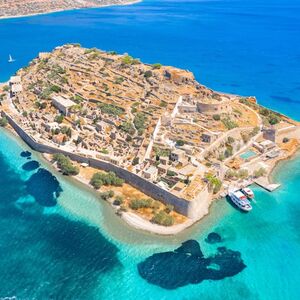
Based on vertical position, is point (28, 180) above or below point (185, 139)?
below

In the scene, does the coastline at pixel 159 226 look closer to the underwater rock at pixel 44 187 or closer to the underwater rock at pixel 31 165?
the underwater rock at pixel 44 187

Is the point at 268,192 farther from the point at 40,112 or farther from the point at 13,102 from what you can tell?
the point at 13,102

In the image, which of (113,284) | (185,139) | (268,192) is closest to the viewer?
(113,284)

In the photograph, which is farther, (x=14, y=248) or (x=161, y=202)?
(x=161, y=202)

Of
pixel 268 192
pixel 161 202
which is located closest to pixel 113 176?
pixel 161 202

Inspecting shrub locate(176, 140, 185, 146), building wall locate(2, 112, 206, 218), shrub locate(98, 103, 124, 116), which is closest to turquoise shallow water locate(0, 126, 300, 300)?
building wall locate(2, 112, 206, 218)

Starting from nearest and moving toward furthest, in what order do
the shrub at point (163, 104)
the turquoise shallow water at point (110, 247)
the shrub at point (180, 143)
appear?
the turquoise shallow water at point (110, 247), the shrub at point (180, 143), the shrub at point (163, 104)

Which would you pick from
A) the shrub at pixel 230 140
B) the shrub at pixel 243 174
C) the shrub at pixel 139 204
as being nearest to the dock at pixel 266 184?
the shrub at pixel 243 174

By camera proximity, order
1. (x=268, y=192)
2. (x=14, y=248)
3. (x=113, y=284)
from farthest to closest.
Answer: (x=268, y=192) → (x=14, y=248) → (x=113, y=284)
